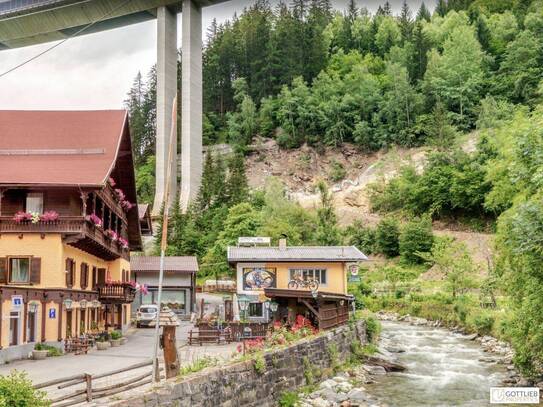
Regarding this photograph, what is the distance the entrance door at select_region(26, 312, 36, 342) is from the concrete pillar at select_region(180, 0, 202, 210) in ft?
160

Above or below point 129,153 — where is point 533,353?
below

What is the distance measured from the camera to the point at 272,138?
9794cm

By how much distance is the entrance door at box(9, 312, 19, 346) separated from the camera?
2208cm

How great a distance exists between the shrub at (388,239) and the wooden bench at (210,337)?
42.5 meters

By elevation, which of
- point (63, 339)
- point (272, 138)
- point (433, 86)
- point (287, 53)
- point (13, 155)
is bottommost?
point (63, 339)

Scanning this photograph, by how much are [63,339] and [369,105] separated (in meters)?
77.9

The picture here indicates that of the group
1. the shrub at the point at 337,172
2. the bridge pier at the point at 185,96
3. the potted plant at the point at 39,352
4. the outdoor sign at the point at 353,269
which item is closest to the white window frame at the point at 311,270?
the outdoor sign at the point at 353,269

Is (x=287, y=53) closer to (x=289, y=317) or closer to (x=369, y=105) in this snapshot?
(x=369, y=105)

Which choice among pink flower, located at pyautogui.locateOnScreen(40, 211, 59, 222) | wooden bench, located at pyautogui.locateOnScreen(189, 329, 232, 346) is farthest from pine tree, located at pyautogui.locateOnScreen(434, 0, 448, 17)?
pink flower, located at pyautogui.locateOnScreen(40, 211, 59, 222)

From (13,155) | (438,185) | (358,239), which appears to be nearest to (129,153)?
(13,155)

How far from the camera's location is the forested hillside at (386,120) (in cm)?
5212

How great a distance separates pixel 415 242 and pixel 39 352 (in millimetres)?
47748

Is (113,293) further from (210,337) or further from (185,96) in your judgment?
(185,96)

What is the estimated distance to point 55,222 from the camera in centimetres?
2642
